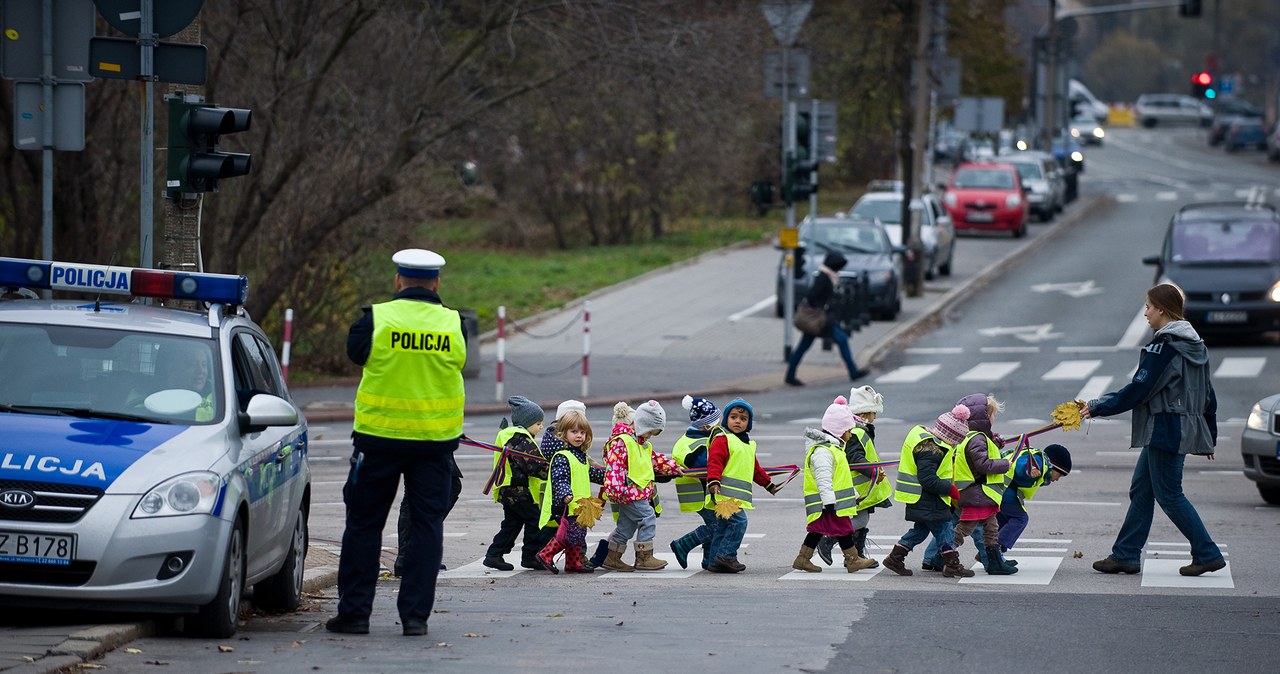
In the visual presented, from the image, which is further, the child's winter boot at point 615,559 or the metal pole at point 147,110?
the child's winter boot at point 615,559

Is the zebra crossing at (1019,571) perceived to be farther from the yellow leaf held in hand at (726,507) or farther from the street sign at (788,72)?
the street sign at (788,72)

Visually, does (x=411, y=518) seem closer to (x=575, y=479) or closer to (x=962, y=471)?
(x=575, y=479)

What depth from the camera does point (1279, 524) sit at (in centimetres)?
1315

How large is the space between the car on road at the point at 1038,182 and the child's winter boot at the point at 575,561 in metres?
39.6

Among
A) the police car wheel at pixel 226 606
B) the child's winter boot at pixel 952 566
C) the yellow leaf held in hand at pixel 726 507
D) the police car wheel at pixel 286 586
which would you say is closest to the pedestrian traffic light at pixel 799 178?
the yellow leaf held in hand at pixel 726 507

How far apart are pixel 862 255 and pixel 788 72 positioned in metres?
4.43

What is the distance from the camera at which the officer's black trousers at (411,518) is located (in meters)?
7.88

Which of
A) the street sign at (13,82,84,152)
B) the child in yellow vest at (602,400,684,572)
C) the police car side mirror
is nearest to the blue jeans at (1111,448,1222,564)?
the child in yellow vest at (602,400,684,572)

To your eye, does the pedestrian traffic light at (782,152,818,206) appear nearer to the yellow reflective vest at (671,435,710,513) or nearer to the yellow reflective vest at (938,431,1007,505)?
the yellow reflective vest at (671,435,710,513)

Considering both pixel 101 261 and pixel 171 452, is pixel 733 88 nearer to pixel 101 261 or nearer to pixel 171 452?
pixel 101 261

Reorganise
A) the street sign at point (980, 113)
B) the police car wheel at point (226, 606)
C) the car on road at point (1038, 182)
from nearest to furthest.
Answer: the police car wheel at point (226, 606) → the street sign at point (980, 113) → the car on road at point (1038, 182)

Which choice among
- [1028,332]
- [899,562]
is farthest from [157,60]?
[1028,332]

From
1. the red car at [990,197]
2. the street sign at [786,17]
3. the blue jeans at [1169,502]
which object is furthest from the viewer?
the red car at [990,197]

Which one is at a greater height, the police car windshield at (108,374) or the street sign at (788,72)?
the street sign at (788,72)
